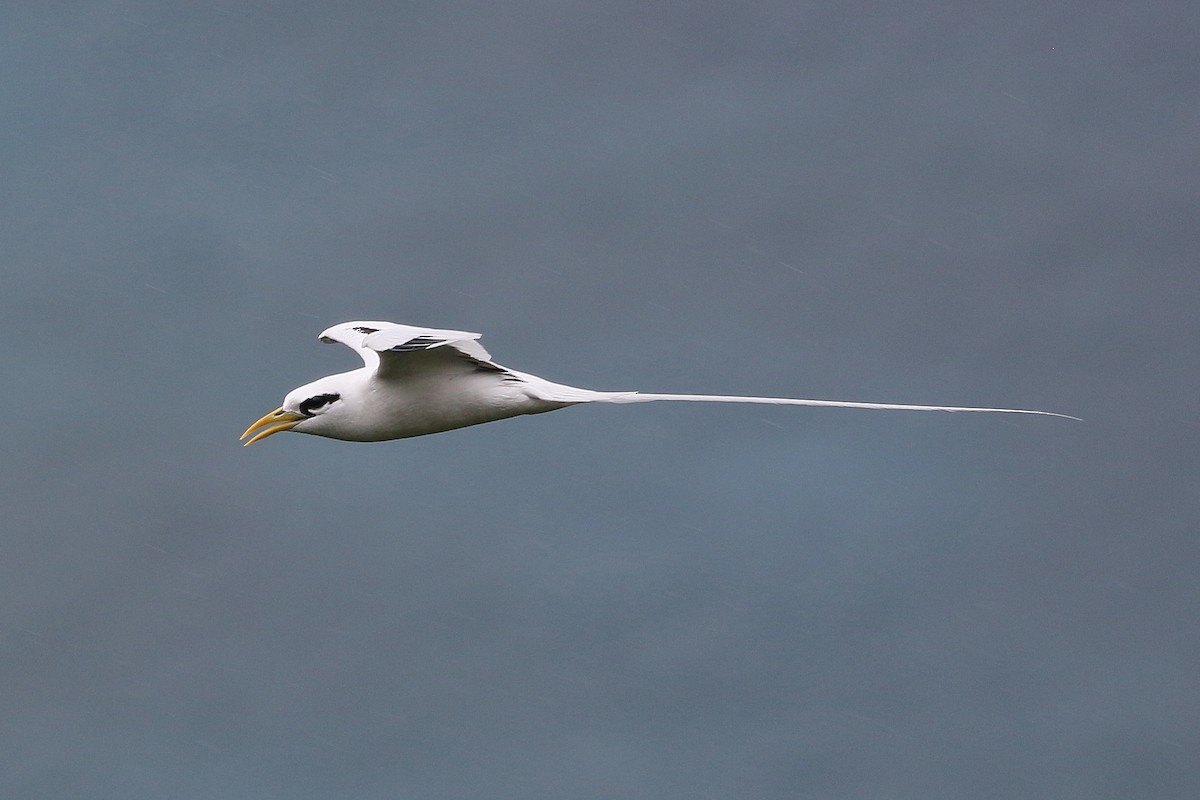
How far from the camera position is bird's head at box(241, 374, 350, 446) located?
17.8 meters

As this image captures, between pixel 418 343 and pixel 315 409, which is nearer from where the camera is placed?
pixel 418 343

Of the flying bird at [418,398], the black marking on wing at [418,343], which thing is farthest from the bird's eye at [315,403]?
the black marking on wing at [418,343]

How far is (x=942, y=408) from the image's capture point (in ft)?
49.4

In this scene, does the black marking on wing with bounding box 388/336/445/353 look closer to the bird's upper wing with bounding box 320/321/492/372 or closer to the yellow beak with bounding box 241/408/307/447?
the bird's upper wing with bounding box 320/321/492/372

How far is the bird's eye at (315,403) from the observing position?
1783 cm

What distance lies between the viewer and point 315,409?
17891 millimetres

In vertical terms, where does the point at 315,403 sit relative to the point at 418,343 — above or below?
below

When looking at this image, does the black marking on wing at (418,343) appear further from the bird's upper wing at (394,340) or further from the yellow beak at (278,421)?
the yellow beak at (278,421)

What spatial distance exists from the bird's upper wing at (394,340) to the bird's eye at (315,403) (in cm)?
70

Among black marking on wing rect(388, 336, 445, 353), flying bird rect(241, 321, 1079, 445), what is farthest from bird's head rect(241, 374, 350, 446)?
black marking on wing rect(388, 336, 445, 353)

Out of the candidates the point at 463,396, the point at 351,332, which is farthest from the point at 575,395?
the point at 351,332

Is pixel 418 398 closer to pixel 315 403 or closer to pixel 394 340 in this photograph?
pixel 315 403

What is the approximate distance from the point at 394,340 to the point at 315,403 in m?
3.59

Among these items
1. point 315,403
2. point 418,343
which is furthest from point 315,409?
point 418,343
